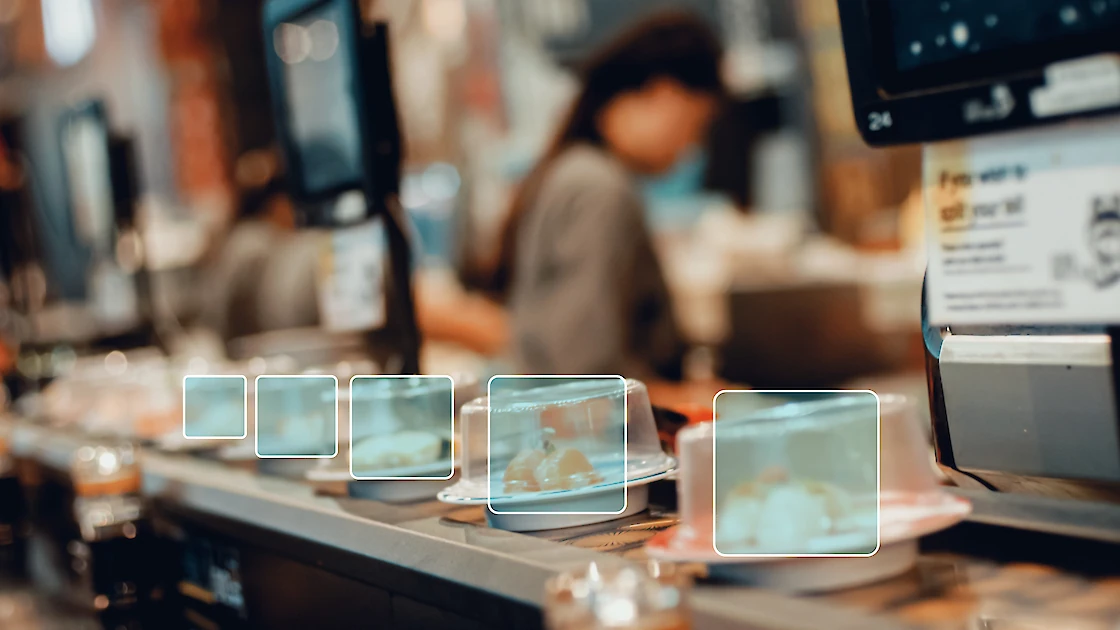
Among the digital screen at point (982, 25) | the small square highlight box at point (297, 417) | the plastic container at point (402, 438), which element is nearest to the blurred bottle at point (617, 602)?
the digital screen at point (982, 25)

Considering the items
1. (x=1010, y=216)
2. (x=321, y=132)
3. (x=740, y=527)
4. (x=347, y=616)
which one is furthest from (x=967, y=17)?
(x=321, y=132)

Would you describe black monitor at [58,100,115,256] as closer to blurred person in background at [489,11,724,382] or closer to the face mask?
blurred person in background at [489,11,724,382]

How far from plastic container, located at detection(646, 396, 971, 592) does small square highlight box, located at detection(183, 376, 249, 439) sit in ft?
3.84

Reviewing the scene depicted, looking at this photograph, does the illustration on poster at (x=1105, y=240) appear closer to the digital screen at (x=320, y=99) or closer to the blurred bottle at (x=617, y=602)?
the blurred bottle at (x=617, y=602)

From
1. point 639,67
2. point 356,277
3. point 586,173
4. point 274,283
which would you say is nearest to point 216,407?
point 356,277

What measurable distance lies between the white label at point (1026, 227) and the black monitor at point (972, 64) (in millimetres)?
60

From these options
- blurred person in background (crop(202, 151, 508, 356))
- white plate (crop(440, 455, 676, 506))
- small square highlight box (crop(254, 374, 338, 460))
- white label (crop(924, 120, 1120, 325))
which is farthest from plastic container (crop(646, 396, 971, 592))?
blurred person in background (crop(202, 151, 508, 356))

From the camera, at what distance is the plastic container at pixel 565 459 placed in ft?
3.75

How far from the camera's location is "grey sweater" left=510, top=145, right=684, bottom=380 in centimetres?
277

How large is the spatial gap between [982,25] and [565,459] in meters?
0.56

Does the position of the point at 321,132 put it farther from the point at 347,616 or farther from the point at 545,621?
the point at 545,621

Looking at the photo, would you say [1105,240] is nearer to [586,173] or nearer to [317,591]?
[317,591]

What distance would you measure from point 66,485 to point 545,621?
1735mm

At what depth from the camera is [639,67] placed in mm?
2779
